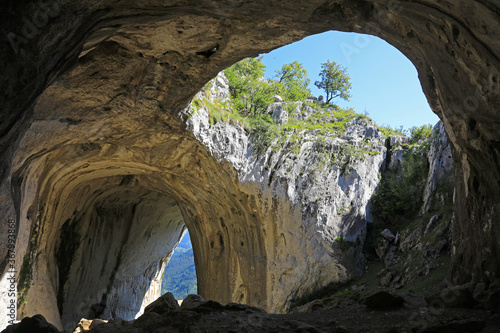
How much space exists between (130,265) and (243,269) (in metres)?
8.24

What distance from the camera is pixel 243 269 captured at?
12.9 meters

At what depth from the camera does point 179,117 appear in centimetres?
959

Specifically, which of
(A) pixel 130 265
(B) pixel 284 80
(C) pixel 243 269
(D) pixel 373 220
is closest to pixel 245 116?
(B) pixel 284 80

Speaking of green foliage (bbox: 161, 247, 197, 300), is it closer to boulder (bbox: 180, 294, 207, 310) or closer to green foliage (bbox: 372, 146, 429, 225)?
green foliage (bbox: 372, 146, 429, 225)

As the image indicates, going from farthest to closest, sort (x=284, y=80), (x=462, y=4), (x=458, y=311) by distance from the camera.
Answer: (x=284, y=80) → (x=458, y=311) → (x=462, y=4)

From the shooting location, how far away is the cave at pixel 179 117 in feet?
14.2

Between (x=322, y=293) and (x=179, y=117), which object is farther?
(x=322, y=293)

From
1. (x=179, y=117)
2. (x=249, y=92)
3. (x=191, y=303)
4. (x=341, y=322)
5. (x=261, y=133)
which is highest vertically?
(x=249, y=92)

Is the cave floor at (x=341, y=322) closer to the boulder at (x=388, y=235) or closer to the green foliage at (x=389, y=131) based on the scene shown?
the boulder at (x=388, y=235)

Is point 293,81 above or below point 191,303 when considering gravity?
above

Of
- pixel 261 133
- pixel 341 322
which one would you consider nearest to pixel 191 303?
pixel 341 322

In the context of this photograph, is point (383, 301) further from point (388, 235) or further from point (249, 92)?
point (249, 92)

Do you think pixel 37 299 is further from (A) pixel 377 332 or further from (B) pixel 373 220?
(B) pixel 373 220

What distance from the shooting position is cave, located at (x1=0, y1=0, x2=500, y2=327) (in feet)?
14.2
